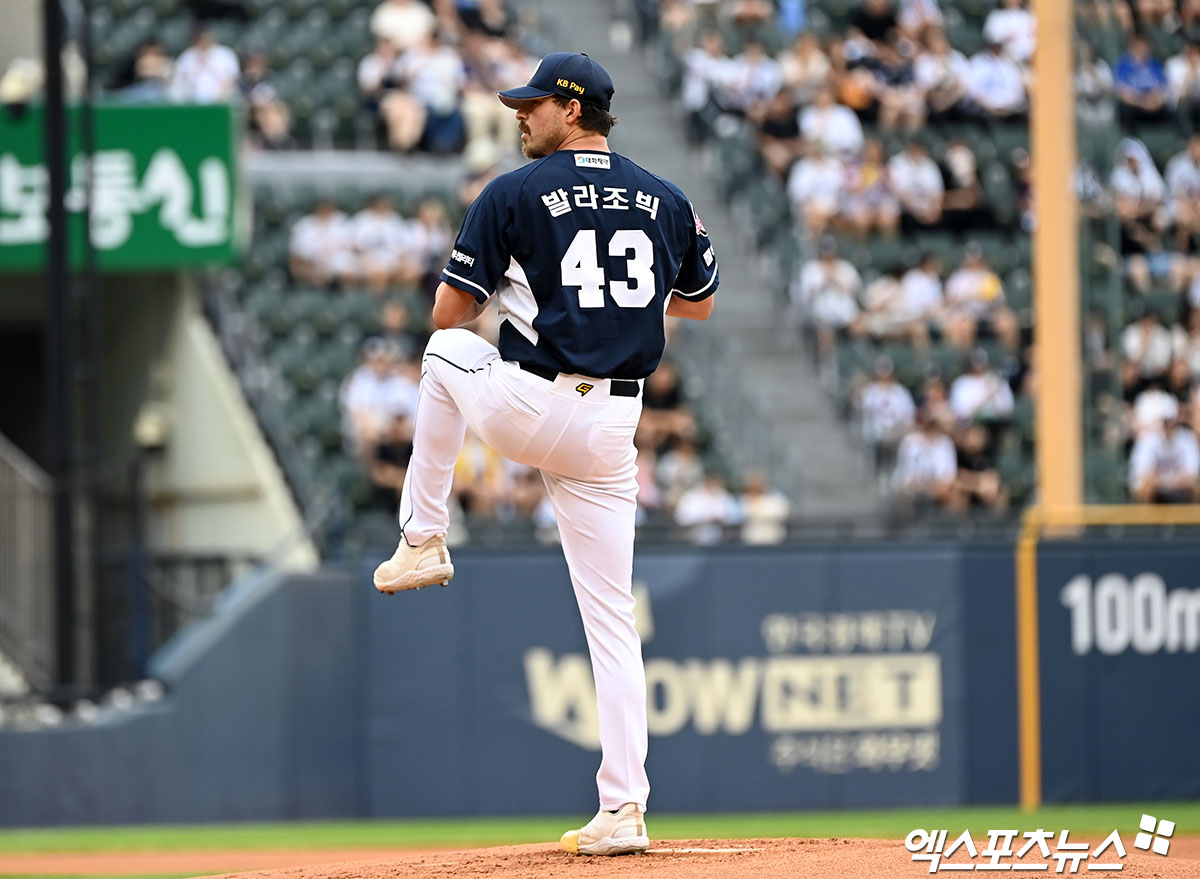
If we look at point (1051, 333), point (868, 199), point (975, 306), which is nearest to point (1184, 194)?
point (1051, 333)

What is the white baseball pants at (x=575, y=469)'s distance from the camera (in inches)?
210

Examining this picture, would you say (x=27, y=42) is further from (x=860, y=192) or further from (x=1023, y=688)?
(x=1023, y=688)

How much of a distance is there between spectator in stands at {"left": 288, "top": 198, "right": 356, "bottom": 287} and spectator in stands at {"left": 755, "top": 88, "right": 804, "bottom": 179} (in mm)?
3939

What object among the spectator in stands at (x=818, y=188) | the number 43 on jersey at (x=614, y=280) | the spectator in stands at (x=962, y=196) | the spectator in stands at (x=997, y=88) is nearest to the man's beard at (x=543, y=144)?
the number 43 on jersey at (x=614, y=280)

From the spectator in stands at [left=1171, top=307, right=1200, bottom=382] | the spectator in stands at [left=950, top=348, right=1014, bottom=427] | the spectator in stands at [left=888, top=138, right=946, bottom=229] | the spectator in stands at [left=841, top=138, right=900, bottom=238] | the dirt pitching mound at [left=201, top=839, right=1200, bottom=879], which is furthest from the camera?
the spectator in stands at [left=888, top=138, right=946, bottom=229]

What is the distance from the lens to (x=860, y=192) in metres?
16.2

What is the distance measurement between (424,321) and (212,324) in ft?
5.75

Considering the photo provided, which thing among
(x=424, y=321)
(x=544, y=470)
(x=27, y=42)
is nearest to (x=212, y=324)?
(x=424, y=321)

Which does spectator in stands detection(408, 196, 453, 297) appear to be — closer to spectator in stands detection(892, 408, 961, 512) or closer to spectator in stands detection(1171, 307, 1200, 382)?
spectator in stands detection(892, 408, 961, 512)

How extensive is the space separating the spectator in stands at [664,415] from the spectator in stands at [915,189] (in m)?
3.17

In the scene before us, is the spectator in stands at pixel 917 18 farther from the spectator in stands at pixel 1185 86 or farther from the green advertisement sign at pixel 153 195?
the green advertisement sign at pixel 153 195

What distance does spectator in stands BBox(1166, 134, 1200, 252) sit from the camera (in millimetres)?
12633

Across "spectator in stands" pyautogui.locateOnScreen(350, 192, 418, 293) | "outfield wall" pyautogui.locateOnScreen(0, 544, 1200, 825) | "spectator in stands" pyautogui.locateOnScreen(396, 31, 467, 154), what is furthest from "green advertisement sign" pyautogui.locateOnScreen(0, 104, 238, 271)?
"outfield wall" pyautogui.locateOnScreen(0, 544, 1200, 825)

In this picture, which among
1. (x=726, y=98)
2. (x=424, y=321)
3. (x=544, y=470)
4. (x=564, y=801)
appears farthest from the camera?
(x=726, y=98)
